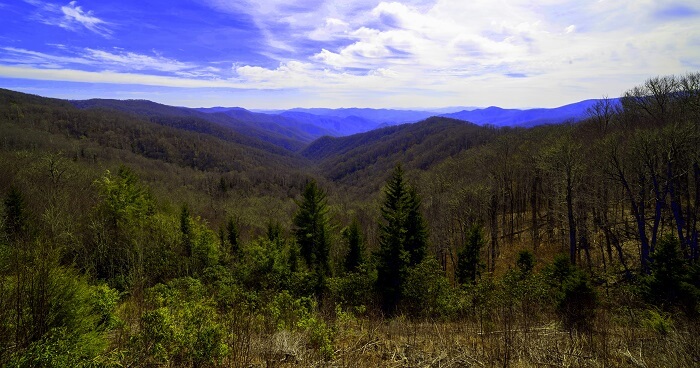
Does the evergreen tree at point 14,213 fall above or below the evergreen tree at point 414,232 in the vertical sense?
above

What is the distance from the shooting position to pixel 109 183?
839 inches

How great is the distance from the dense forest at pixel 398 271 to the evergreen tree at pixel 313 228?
0.40 feet

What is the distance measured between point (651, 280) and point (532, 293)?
548cm

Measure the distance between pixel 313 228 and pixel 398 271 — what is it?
33.2 feet

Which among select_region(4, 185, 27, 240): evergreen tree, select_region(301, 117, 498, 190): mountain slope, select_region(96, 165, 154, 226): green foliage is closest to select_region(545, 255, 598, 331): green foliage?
select_region(96, 165, 154, 226): green foliage

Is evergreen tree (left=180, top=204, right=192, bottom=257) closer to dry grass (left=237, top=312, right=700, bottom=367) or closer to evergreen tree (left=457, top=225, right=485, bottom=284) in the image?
evergreen tree (left=457, top=225, right=485, bottom=284)

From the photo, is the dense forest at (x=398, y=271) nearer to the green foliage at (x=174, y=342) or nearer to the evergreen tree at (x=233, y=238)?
the green foliage at (x=174, y=342)

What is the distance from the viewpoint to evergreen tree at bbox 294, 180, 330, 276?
27.4 meters

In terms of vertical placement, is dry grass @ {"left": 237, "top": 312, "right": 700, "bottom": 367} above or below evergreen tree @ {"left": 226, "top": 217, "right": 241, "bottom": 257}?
above

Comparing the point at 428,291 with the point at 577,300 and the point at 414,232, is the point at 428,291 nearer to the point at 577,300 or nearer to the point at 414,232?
the point at 577,300

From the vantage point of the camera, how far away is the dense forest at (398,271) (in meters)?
4.86

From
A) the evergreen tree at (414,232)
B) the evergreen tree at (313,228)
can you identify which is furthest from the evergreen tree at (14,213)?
the evergreen tree at (414,232)

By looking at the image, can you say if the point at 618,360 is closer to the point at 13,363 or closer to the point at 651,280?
the point at 13,363

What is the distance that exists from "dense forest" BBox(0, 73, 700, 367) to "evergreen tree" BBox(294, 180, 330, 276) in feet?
0.40
